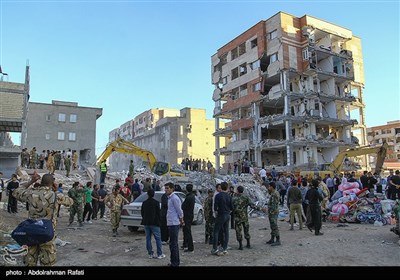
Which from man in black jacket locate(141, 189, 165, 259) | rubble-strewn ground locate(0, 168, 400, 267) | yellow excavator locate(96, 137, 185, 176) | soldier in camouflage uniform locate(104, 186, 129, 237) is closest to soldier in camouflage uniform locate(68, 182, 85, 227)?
rubble-strewn ground locate(0, 168, 400, 267)

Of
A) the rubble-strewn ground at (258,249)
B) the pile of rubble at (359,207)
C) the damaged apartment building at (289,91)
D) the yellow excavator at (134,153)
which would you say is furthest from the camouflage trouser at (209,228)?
the damaged apartment building at (289,91)

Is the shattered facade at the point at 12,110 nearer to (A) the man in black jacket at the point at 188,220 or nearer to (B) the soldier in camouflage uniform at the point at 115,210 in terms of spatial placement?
(B) the soldier in camouflage uniform at the point at 115,210

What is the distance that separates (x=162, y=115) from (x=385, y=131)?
57.8m

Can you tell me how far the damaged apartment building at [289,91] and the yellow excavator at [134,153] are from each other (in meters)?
16.5

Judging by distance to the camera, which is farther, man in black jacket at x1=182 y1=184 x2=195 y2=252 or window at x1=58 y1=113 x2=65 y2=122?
window at x1=58 y1=113 x2=65 y2=122

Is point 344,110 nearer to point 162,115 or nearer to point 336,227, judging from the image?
point 336,227

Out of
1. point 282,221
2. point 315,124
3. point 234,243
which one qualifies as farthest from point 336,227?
point 315,124

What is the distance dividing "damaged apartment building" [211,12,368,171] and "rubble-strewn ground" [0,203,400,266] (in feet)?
86.9

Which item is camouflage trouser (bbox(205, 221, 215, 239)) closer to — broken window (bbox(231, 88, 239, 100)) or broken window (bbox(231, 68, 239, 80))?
broken window (bbox(231, 88, 239, 100))

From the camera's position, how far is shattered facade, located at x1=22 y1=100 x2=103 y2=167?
4594 cm

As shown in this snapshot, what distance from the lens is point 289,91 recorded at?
4072 centimetres

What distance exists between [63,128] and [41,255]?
45862 mm

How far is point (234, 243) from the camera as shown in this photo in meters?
9.66

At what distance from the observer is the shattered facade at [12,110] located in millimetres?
27125
